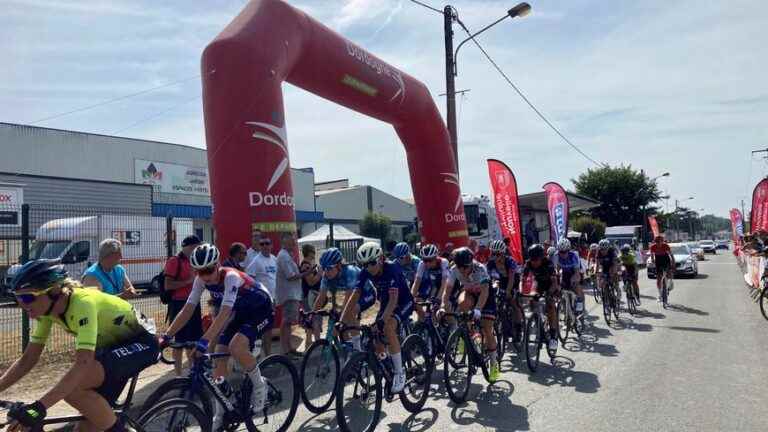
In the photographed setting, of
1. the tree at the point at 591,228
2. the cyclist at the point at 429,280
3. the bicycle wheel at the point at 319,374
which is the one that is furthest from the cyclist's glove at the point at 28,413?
the tree at the point at 591,228

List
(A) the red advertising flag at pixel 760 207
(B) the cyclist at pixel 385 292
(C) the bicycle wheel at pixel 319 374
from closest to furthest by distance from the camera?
1. (B) the cyclist at pixel 385 292
2. (C) the bicycle wheel at pixel 319 374
3. (A) the red advertising flag at pixel 760 207

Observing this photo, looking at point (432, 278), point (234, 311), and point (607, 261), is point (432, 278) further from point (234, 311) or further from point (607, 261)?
point (607, 261)

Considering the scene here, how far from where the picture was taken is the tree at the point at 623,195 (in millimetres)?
55062

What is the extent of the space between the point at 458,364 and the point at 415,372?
754 mm

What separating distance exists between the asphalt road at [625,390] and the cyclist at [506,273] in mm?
633

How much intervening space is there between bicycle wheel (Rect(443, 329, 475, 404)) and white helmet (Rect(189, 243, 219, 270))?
8.86 ft

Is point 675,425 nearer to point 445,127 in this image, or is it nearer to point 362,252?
point 362,252

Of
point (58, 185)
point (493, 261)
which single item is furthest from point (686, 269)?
point (58, 185)

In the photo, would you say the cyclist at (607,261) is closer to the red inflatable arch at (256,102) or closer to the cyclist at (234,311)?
the red inflatable arch at (256,102)

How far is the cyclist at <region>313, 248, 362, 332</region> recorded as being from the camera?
6016 mm

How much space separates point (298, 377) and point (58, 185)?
679 inches

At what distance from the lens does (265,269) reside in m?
7.59

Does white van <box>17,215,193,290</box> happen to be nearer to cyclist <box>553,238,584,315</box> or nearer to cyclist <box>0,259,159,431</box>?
cyclist <box>553,238,584,315</box>

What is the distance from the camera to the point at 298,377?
196 inches
